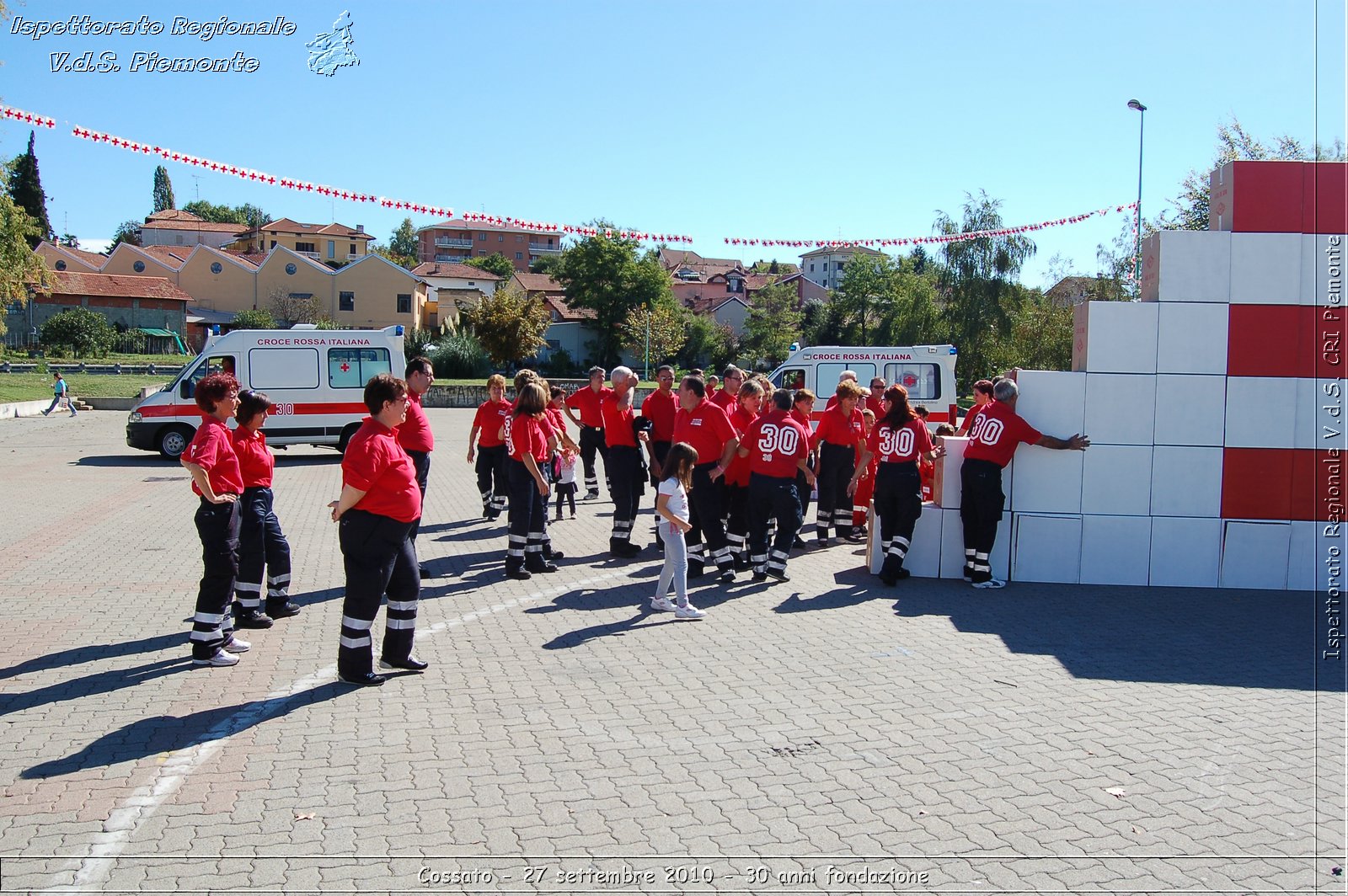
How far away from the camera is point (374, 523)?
232 inches

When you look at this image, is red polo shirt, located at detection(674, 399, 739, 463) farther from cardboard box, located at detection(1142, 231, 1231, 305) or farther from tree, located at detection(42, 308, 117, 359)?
tree, located at detection(42, 308, 117, 359)

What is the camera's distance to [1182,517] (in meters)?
9.51

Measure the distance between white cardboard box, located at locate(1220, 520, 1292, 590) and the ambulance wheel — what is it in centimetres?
1863

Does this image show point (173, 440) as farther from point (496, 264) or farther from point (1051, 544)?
point (496, 264)

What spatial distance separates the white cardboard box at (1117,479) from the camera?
950 centimetres

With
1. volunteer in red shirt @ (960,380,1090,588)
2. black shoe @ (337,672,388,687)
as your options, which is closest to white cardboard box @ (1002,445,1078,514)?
volunteer in red shirt @ (960,380,1090,588)

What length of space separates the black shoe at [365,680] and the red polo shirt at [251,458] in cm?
180

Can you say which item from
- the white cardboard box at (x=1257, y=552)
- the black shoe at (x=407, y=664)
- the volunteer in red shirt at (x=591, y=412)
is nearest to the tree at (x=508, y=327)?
the volunteer in red shirt at (x=591, y=412)

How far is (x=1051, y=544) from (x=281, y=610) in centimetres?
705

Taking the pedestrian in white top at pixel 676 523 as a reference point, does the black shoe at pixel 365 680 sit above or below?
below

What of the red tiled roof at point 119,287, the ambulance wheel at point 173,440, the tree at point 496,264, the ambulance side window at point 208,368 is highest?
the tree at point 496,264

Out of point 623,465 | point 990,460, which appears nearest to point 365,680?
point 623,465

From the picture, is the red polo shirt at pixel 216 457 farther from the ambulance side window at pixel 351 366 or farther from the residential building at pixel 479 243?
the residential building at pixel 479 243

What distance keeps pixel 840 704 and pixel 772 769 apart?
1.14m
